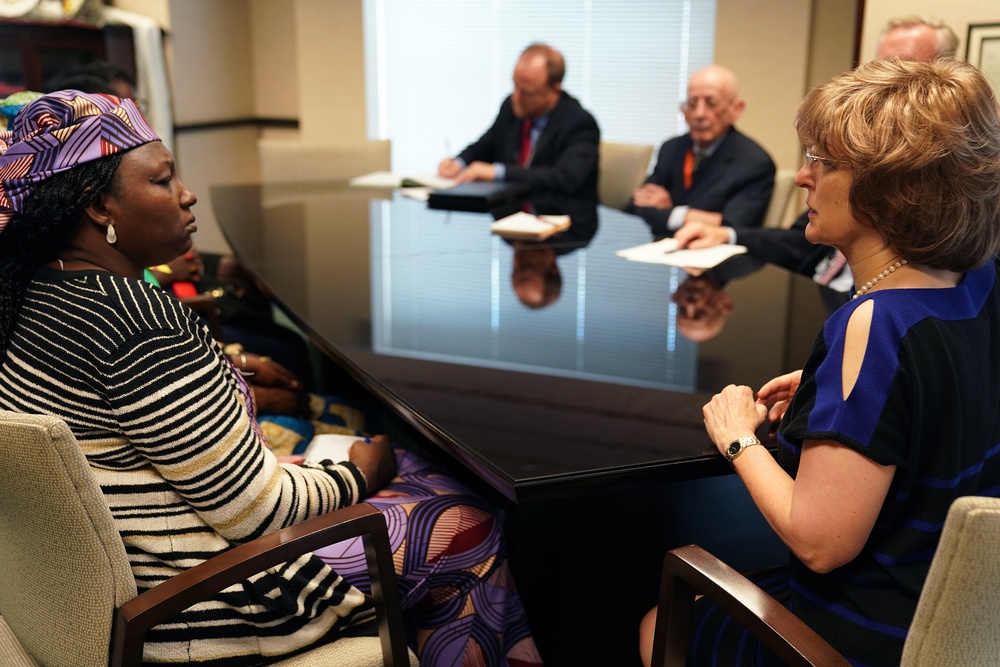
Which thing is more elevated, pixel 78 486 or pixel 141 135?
pixel 141 135

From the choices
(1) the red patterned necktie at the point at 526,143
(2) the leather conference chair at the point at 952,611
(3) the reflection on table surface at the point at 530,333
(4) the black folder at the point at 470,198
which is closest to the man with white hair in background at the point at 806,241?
(3) the reflection on table surface at the point at 530,333

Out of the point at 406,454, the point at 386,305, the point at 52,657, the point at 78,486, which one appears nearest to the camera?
the point at 78,486

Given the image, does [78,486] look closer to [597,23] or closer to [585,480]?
[585,480]

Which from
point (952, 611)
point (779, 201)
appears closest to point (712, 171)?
point (779, 201)

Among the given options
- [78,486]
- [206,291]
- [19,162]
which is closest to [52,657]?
[78,486]

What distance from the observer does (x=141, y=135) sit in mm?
1236

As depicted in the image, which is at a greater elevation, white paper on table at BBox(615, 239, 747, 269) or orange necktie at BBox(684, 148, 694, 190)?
orange necktie at BBox(684, 148, 694, 190)

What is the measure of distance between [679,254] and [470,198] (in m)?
1.09

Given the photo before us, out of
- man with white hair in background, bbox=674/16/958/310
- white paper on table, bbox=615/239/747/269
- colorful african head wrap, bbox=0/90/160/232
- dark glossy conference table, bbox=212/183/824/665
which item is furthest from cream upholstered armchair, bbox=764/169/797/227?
colorful african head wrap, bbox=0/90/160/232

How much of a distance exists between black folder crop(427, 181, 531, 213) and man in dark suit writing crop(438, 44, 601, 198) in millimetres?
322

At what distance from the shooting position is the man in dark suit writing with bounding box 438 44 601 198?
3879 mm

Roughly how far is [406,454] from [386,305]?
1.63 feet

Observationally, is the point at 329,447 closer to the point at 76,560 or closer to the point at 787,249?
the point at 76,560

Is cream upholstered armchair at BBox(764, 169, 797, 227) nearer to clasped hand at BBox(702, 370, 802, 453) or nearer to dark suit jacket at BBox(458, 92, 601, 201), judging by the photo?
dark suit jacket at BBox(458, 92, 601, 201)
